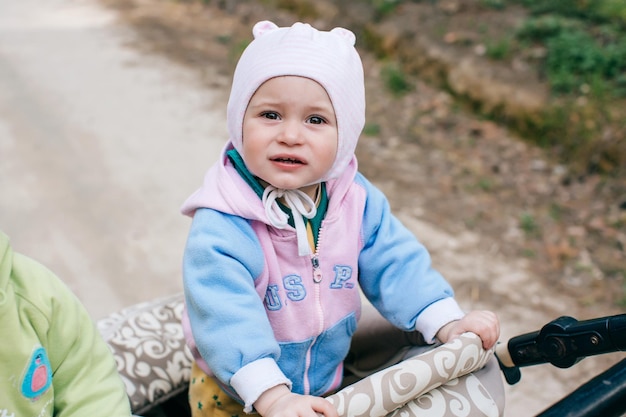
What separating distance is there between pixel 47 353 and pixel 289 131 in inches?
22.2

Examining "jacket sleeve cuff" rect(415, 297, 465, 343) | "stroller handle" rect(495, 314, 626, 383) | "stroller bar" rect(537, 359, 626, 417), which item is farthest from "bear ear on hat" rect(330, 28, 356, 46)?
"stroller bar" rect(537, 359, 626, 417)

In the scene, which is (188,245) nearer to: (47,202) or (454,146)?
(47,202)

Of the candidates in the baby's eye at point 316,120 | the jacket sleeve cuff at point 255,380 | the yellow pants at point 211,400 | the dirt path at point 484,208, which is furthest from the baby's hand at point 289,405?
the dirt path at point 484,208

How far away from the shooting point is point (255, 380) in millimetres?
1242

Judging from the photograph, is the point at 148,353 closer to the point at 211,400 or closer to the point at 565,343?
the point at 211,400

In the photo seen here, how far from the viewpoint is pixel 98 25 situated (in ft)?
19.9

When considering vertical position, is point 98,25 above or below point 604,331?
below

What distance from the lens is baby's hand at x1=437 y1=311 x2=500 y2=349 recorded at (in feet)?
4.44

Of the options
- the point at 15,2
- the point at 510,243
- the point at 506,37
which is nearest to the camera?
the point at 510,243

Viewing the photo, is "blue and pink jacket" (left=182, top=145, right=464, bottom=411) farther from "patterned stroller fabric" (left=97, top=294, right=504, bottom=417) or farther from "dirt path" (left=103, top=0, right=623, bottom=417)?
"dirt path" (left=103, top=0, right=623, bottom=417)

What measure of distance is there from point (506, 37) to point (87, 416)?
388cm

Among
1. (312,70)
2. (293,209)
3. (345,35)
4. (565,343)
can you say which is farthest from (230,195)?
(565,343)

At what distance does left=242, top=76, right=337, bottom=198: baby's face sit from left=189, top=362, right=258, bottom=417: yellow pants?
458mm

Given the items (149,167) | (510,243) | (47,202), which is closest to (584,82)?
(510,243)
